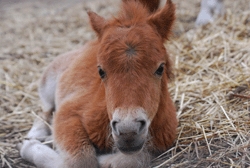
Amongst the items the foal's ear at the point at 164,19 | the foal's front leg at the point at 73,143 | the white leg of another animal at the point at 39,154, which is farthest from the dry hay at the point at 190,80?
the foal's ear at the point at 164,19

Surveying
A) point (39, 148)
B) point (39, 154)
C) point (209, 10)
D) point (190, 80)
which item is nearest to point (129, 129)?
point (39, 154)

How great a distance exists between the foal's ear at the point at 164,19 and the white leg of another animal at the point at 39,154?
1541 millimetres

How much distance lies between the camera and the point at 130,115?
3.00 metres

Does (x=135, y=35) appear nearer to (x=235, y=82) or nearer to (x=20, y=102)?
(x=235, y=82)

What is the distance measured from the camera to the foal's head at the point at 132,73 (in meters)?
3.03

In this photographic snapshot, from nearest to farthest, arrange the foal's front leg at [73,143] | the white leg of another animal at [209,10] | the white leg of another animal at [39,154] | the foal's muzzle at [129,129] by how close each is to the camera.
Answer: the foal's muzzle at [129,129]
the foal's front leg at [73,143]
the white leg of another animal at [39,154]
the white leg of another animal at [209,10]

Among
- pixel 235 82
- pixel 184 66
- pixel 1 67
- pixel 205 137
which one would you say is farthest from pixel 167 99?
pixel 1 67

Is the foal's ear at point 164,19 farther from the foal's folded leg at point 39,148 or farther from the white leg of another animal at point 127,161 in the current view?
the foal's folded leg at point 39,148

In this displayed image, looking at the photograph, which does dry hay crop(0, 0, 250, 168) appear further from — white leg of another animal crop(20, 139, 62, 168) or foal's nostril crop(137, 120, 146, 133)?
foal's nostril crop(137, 120, 146, 133)

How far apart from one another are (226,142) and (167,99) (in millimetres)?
675

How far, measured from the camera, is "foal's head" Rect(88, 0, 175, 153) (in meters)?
3.03

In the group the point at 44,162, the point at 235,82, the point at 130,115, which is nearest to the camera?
the point at 130,115

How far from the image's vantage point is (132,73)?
10.4 feet

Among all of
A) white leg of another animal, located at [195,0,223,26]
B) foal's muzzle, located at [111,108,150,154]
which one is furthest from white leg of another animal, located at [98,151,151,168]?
white leg of another animal, located at [195,0,223,26]
